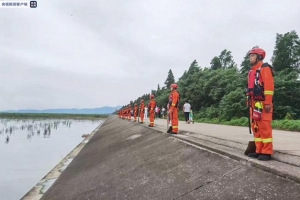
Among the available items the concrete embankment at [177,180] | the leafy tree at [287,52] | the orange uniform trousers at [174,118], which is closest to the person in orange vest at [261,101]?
the concrete embankment at [177,180]

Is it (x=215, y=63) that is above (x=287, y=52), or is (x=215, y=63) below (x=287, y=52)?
above

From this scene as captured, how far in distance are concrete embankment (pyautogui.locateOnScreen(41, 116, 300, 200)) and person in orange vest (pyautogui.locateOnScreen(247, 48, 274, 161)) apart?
47 cm

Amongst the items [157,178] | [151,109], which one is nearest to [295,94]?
[151,109]

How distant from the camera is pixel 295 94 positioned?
22.5 m

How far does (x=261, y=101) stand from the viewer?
5105mm

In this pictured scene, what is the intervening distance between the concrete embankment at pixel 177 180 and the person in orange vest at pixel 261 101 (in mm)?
465

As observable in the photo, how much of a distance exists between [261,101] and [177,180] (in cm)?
221

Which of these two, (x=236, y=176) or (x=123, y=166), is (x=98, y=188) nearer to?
(x=123, y=166)

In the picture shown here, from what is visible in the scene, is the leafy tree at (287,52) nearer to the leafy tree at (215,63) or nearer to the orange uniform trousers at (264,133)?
the orange uniform trousers at (264,133)

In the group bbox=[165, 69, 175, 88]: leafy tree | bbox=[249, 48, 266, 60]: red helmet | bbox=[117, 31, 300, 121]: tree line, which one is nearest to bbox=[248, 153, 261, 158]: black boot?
bbox=[249, 48, 266, 60]: red helmet

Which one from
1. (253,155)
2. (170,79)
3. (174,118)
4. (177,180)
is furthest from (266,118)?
(170,79)

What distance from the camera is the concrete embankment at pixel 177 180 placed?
4.57 meters

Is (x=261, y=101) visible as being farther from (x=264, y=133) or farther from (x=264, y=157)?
(x=264, y=157)

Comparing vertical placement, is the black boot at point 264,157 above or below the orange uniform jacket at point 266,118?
below
